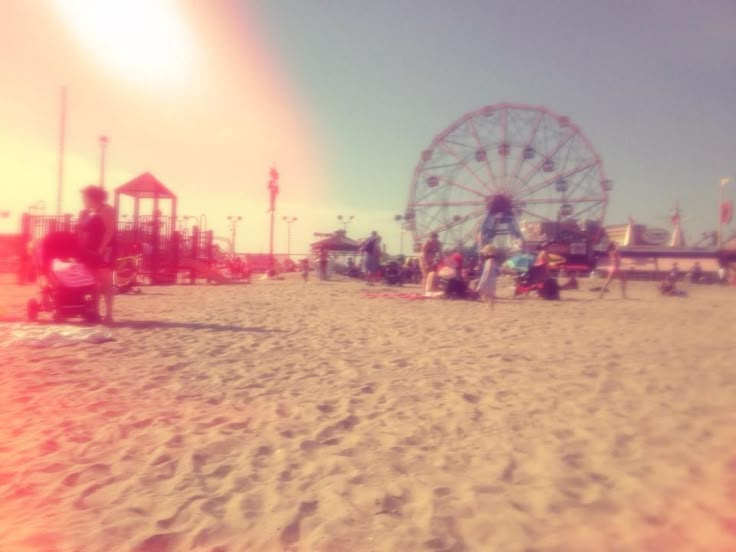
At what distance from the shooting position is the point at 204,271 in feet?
62.3

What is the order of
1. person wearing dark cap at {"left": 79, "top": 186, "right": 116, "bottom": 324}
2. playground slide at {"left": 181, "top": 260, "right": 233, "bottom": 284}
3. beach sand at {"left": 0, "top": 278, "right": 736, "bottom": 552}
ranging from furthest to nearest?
playground slide at {"left": 181, "top": 260, "right": 233, "bottom": 284}, person wearing dark cap at {"left": 79, "top": 186, "right": 116, "bottom": 324}, beach sand at {"left": 0, "top": 278, "right": 736, "bottom": 552}

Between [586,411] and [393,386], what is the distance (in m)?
1.29

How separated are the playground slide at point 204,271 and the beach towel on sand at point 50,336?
12.3 metres

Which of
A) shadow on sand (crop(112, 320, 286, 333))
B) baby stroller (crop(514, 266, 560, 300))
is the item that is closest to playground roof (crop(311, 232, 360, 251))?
baby stroller (crop(514, 266, 560, 300))

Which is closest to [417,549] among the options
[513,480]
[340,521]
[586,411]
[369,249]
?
[340,521]

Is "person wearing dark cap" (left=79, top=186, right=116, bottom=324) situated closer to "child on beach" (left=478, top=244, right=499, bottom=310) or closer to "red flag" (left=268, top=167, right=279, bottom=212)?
"child on beach" (left=478, top=244, right=499, bottom=310)

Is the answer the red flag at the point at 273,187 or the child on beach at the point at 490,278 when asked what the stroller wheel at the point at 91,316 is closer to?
the child on beach at the point at 490,278

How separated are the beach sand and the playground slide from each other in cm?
1346

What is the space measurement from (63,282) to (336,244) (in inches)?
821

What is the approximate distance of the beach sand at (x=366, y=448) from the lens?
210cm

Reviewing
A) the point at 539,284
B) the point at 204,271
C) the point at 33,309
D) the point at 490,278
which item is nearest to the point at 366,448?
the point at 33,309

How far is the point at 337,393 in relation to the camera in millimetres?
3857

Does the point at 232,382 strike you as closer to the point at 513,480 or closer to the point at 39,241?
the point at 513,480

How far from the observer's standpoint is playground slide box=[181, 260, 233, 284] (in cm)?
1842
